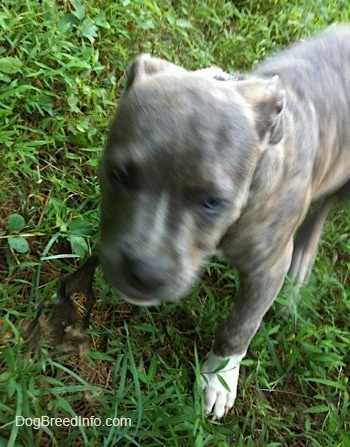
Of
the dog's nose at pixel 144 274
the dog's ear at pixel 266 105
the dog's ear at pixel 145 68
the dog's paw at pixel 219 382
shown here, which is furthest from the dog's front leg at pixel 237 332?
the dog's ear at pixel 145 68

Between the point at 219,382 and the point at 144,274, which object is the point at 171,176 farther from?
the point at 219,382

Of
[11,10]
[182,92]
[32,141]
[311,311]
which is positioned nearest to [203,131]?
[182,92]

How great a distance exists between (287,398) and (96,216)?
1.24 metres

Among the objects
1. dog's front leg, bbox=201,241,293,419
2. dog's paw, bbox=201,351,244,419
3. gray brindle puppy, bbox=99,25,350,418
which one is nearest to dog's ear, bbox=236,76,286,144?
gray brindle puppy, bbox=99,25,350,418

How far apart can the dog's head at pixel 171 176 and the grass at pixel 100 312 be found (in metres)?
0.64

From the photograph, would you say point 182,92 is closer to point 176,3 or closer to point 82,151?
point 82,151

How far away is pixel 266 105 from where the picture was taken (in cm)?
245

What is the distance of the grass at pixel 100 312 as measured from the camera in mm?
2738

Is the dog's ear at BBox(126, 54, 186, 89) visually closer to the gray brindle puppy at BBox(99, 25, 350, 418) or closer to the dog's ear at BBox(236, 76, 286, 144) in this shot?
the gray brindle puppy at BBox(99, 25, 350, 418)

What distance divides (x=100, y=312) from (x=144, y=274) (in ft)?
3.48

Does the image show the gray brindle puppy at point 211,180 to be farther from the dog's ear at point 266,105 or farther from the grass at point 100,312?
the grass at point 100,312

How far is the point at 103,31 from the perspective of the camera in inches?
160

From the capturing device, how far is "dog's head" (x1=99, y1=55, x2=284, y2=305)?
2119 millimetres

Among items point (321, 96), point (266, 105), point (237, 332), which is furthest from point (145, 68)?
point (237, 332)
